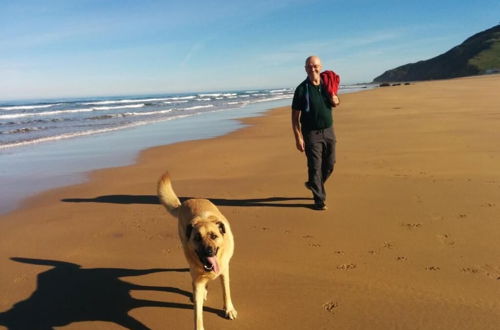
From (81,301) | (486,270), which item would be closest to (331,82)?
(486,270)

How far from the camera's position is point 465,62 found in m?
100

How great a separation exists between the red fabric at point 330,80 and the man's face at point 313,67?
4.3 inches

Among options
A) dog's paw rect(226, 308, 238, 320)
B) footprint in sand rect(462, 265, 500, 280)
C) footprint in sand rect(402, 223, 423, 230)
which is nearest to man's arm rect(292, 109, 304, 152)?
footprint in sand rect(402, 223, 423, 230)

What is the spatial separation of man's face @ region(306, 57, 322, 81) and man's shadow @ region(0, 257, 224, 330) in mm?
3174

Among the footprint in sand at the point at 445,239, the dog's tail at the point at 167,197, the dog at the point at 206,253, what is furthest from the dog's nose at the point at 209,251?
the footprint in sand at the point at 445,239

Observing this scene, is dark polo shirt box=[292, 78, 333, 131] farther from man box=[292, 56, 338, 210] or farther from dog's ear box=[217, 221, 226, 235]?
dog's ear box=[217, 221, 226, 235]

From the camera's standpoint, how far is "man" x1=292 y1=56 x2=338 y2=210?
5668 mm

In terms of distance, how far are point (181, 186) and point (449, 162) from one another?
17.1 ft

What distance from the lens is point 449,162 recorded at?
778 cm

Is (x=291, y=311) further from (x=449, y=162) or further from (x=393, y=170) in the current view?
(x=449, y=162)

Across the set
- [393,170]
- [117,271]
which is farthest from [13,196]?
[393,170]

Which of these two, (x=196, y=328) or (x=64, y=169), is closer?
(x=196, y=328)

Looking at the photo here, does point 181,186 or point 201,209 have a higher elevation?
point 201,209

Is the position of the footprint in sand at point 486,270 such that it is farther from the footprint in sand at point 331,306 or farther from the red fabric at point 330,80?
the red fabric at point 330,80
